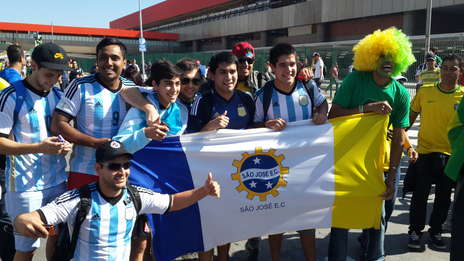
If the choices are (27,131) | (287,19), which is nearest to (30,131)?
(27,131)

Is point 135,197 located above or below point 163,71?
below

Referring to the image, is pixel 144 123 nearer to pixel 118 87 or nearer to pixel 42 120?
pixel 118 87

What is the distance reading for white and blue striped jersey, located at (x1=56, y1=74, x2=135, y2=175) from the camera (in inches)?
121

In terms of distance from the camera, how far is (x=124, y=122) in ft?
10.1

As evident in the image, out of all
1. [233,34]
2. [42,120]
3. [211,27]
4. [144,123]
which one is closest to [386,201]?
[144,123]

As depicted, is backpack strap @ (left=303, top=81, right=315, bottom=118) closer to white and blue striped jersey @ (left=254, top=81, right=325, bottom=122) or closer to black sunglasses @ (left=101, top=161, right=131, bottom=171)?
white and blue striped jersey @ (left=254, top=81, right=325, bottom=122)

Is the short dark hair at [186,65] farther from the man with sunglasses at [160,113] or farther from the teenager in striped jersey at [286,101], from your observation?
the teenager in striped jersey at [286,101]

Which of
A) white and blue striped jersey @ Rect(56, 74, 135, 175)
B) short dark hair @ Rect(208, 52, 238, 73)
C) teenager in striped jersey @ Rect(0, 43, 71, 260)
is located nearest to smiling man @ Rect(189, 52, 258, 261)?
short dark hair @ Rect(208, 52, 238, 73)

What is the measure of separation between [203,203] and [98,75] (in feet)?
4.70

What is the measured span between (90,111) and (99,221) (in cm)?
Answer: 100

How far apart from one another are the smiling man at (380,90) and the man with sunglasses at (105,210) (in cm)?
158

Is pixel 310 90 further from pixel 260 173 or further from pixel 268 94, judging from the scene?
pixel 260 173

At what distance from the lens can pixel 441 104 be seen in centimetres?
443

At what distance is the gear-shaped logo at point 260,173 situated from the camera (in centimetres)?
A: 345
